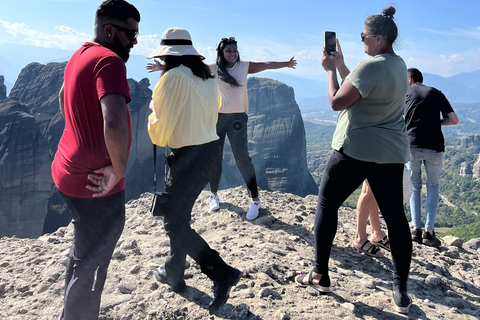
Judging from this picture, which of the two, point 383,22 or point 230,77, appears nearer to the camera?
point 383,22

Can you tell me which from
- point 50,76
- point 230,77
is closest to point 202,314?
point 230,77

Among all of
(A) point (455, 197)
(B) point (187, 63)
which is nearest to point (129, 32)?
(B) point (187, 63)

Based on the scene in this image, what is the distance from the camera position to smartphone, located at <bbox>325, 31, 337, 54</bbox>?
3.69m

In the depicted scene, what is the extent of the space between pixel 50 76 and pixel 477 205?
107271 millimetres

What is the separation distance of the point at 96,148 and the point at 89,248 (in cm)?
74

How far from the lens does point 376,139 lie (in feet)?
10.9

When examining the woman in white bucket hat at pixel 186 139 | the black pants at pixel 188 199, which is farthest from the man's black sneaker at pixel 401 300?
the black pants at pixel 188 199

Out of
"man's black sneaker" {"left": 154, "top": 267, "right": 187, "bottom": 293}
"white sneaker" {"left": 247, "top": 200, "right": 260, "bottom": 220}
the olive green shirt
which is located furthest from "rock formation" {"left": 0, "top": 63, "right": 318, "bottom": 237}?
the olive green shirt

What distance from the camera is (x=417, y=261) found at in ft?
16.7

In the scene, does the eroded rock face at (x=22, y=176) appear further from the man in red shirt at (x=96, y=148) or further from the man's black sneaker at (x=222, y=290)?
the man in red shirt at (x=96, y=148)

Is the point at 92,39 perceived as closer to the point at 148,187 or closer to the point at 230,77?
the point at 230,77

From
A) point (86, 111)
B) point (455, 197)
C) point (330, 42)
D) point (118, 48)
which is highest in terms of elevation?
point (330, 42)

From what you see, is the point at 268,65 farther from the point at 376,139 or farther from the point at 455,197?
the point at 455,197

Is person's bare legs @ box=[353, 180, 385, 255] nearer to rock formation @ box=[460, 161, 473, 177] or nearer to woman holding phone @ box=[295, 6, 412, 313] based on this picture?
woman holding phone @ box=[295, 6, 412, 313]
